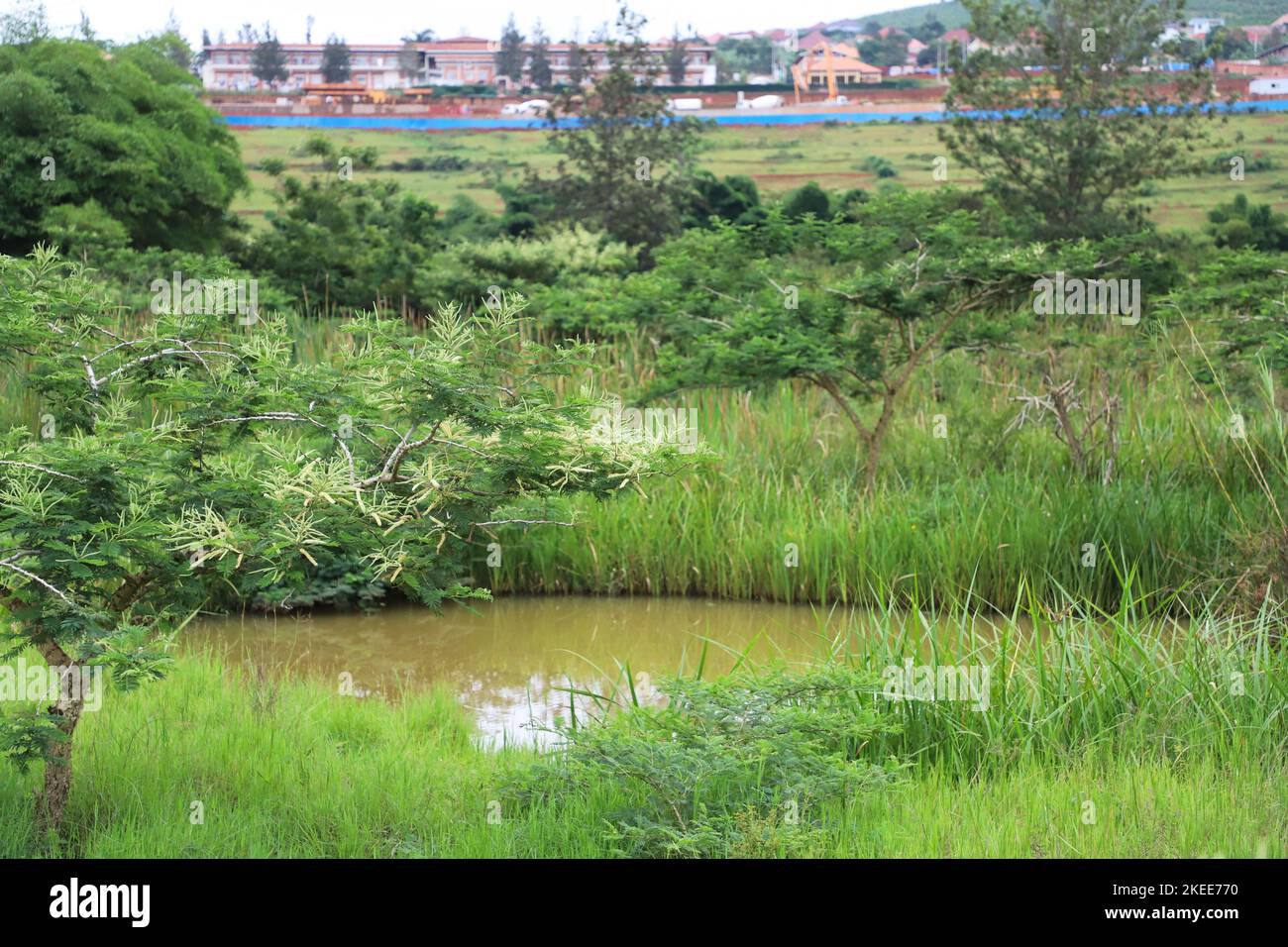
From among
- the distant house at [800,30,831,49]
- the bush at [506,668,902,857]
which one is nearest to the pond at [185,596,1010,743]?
the bush at [506,668,902,857]

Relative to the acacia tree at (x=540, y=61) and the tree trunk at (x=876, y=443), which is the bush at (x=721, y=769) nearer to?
the tree trunk at (x=876, y=443)

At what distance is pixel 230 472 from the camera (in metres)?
3.51

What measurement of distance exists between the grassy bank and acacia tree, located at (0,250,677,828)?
1.46 ft

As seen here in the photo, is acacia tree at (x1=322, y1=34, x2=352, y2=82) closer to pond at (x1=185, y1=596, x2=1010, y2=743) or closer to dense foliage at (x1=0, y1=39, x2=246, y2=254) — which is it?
dense foliage at (x1=0, y1=39, x2=246, y2=254)

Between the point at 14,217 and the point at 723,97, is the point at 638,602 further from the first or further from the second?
the point at 723,97

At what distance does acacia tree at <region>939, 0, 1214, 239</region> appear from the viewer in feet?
48.3

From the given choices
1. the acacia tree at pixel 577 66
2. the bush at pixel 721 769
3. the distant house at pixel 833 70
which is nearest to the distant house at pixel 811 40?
the distant house at pixel 833 70

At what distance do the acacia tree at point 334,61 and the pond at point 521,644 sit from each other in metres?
20.6

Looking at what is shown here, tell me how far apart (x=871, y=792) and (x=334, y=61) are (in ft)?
81.0

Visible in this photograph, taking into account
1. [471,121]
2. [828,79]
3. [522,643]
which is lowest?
[522,643]

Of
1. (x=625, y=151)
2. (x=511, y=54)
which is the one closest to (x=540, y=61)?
(x=511, y=54)

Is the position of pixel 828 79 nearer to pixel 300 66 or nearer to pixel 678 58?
pixel 678 58

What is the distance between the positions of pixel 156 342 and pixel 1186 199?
68.1 feet

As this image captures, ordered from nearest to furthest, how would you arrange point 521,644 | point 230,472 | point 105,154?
1. point 230,472
2. point 521,644
3. point 105,154
